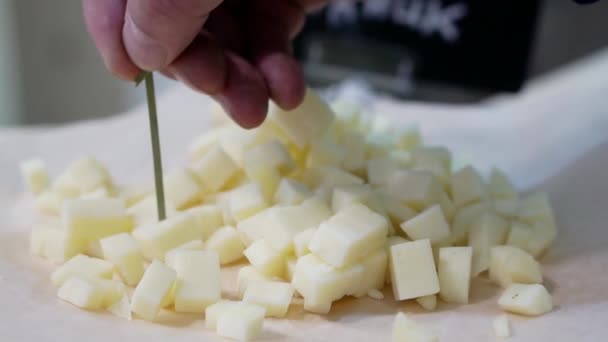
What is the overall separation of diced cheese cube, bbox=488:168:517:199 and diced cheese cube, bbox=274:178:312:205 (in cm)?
34

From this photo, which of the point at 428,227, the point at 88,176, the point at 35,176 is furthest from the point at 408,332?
the point at 35,176

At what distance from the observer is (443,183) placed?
3.90 ft

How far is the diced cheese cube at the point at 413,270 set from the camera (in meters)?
0.93

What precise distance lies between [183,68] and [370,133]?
1.68 ft

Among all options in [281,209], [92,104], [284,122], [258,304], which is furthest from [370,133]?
[92,104]

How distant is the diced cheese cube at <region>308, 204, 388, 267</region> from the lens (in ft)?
3.00

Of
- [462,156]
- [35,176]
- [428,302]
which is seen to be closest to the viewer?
[428,302]

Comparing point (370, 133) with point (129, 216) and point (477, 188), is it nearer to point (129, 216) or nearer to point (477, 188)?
point (477, 188)

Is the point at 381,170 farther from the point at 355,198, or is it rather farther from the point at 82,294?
the point at 82,294

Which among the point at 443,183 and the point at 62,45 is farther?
the point at 62,45

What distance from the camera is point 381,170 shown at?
1185 mm

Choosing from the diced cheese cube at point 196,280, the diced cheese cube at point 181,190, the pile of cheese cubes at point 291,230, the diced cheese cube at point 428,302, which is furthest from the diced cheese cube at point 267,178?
the diced cheese cube at point 428,302

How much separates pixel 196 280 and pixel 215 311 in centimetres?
6

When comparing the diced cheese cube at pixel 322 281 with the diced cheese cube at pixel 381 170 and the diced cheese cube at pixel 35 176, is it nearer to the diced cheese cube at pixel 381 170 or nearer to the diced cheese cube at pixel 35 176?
the diced cheese cube at pixel 381 170
